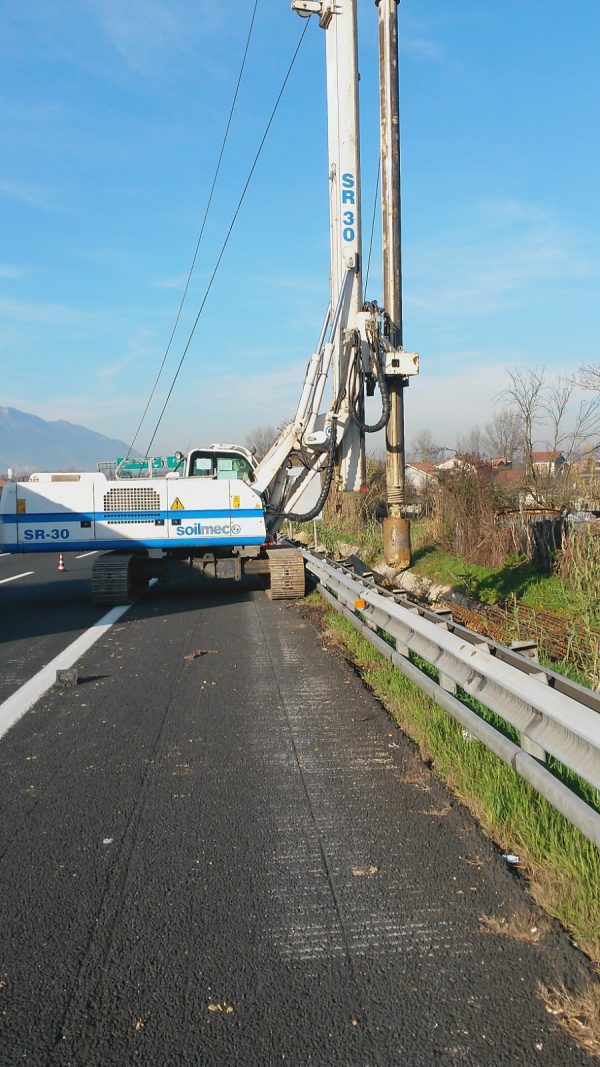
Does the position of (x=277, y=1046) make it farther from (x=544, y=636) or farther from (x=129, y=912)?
(x=544, y=636)

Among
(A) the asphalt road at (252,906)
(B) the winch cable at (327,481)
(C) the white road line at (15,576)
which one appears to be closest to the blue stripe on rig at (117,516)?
(B) the winch cable at (327,481)

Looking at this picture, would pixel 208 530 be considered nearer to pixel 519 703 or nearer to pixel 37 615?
pixel 37 615

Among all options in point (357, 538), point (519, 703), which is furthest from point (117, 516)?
point (519, 703)

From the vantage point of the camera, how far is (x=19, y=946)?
3131 mm

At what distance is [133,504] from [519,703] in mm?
10189

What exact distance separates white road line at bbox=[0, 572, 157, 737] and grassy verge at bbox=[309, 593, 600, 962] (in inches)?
120

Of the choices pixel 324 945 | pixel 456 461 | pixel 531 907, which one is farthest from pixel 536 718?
pixel 456 461

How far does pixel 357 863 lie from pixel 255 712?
2771 millimetres

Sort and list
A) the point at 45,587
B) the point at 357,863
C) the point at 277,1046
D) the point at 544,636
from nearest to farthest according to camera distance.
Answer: the point at 277,1046
the point at 357,863
the point at 544,636
the point at 45,587

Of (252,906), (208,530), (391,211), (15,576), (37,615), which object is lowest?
(252,906)

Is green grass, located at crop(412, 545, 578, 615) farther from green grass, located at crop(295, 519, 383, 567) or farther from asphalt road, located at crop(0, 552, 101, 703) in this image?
asphalt road, located at crop(0, 552, 101, 703)

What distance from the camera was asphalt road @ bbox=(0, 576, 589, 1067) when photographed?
2.59 m

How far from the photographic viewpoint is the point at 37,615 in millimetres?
12125

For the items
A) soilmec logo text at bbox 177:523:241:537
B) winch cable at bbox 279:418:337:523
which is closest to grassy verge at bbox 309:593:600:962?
winch cable at bbox 279:418:337:523
